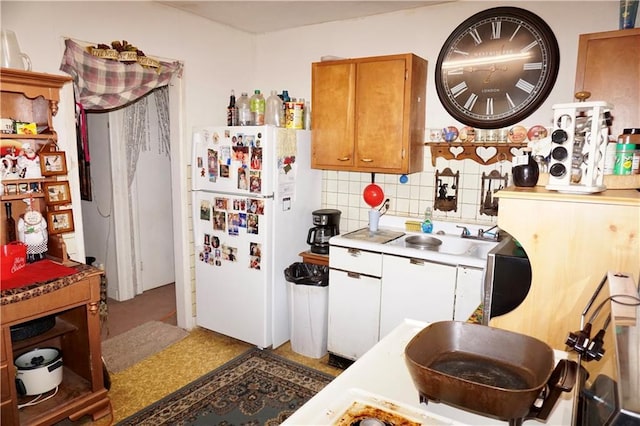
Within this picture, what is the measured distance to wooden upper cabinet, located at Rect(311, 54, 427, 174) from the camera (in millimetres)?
2895

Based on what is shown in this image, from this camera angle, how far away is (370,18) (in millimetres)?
3260

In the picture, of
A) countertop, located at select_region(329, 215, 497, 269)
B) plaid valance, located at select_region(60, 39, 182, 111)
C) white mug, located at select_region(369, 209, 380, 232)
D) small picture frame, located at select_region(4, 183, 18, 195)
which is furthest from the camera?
white mug, located at select_region(369, 209, 380, 232)

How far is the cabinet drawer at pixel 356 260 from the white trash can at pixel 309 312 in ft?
0.67

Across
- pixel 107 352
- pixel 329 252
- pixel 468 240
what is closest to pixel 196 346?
pixel 107 352

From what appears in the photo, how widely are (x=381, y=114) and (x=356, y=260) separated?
1009mm

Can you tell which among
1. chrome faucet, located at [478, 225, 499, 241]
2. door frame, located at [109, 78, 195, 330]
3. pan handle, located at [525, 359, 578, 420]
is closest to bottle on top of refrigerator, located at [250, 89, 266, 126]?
door frame, located at [109, 78, 195, 330]

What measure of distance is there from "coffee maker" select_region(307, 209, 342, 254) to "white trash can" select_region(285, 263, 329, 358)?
21cm

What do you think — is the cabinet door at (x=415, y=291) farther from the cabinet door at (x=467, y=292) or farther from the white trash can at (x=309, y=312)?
the white trash can at (x=309, y=312)

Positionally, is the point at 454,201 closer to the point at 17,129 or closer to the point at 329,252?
the point at 329,252

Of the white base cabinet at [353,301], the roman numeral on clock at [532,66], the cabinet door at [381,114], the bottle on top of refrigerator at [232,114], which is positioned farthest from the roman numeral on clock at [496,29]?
the bottle on top of refrigerator at [232,114]

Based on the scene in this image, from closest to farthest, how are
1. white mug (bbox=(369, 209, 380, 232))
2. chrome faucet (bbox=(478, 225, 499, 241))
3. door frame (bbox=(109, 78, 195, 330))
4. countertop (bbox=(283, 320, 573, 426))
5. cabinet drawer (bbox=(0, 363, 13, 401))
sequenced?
countertop (bbox=(283, 320, 573, 426)) → cabinet drawer (bbox=(0, 363, 13, 401)) → chrome faucet (bbox=(478, 225, 499, 241)) → white mug (bbox=(369, 209, 380, 232)) → door frame (bbox=(109, 78, 195, 330))

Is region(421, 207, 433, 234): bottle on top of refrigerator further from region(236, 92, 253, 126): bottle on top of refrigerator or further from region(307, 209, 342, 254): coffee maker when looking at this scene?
region(236, 92, 253, 126): bottle on top of refrigerator

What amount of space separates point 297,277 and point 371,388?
2120 mm

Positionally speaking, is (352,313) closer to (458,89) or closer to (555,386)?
(458,89)
